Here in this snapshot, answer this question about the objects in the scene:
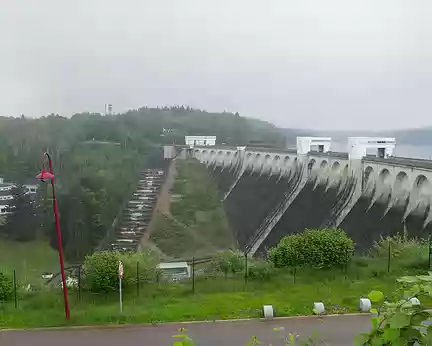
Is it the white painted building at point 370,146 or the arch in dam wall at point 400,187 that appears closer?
the arch in dam wall at point 400,187

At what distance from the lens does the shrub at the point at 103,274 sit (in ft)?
14.8

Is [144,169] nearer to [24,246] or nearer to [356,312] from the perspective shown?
[24,246]

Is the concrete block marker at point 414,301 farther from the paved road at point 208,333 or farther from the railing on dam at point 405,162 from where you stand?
the railing on dam at point 405,162

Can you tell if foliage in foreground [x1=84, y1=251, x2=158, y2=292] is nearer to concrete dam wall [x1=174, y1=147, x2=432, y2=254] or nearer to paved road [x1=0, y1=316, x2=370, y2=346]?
paved road [x1=0, y1=316, x2=370, y2=346]

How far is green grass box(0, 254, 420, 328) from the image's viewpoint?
372 cm

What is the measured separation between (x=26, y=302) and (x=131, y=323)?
137 cm

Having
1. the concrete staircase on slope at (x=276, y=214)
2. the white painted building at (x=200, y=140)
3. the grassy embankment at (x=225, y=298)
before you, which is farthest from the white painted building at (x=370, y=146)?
the white painted building at (x=200, y=140)

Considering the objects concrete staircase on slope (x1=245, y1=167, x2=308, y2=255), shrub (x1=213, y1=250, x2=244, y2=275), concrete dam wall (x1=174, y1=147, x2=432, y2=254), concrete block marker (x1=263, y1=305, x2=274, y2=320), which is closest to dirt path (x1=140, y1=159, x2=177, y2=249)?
concrete dam wall (x1=174, y1=147, x2=432, y2=254)

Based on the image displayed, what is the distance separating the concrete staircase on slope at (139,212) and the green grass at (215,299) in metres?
9.13

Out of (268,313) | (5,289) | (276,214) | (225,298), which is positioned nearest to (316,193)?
(276,214)

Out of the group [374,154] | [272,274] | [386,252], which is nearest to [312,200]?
[374,154]

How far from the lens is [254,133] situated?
19.6 meters

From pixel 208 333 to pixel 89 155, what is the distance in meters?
15.2

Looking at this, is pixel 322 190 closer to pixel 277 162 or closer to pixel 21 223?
pixel 277 162
